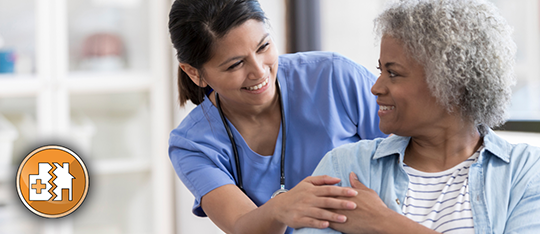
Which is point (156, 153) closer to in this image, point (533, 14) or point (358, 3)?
point (358, 3)

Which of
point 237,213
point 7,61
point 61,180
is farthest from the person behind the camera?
point 7,61

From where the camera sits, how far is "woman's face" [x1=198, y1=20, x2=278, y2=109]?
4.18ft

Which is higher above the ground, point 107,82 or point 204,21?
point 204,21

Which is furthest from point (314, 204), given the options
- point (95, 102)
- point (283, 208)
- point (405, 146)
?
point (95, 102)

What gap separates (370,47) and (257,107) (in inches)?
39.6

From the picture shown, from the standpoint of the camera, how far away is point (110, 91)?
2.77 meters

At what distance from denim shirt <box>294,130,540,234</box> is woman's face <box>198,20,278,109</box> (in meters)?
0.32

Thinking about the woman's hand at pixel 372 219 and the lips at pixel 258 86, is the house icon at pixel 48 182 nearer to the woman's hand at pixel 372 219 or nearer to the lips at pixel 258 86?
the lips at pixel 258 86

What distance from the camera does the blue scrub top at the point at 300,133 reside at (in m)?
1.43

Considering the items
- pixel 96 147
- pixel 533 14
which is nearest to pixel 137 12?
pixel 96 147

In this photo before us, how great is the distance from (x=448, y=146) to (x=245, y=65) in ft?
1.90

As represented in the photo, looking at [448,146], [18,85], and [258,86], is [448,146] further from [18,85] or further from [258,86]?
[18,85]

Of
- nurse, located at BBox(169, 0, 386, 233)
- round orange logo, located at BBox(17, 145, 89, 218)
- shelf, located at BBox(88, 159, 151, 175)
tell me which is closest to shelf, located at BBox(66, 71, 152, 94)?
shelf, located at BBox(88, 159, 151, 175)

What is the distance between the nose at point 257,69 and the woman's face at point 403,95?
0.35 metres
